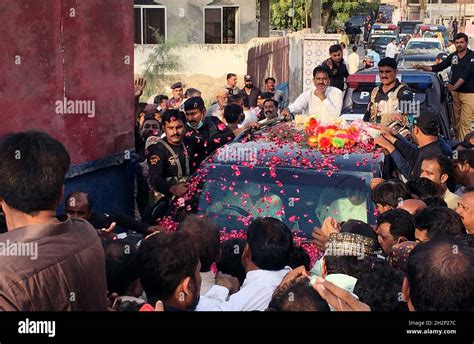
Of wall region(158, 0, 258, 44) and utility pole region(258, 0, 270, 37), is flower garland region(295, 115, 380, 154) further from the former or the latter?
utility pole region(258, 0, 270, 37)

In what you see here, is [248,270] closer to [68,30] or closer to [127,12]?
[68,30]

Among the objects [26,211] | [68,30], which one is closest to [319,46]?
[68,30]

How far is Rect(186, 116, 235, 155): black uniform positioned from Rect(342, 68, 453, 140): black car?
2901 mm

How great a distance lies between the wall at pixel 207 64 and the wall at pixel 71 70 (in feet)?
39.9

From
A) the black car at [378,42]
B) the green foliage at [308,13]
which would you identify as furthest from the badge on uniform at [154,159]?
the green foliage at [308,13]

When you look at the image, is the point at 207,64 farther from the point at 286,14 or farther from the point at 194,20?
the point at 286,14

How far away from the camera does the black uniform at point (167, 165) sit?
6793 mm

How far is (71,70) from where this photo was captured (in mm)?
Result: 7855

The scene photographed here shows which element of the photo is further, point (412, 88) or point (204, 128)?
point (412, 88)

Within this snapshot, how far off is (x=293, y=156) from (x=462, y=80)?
6624 mm

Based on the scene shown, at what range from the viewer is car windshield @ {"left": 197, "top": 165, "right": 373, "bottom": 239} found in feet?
19.0

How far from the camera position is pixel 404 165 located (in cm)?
661

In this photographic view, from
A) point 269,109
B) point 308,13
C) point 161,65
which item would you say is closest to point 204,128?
point 269,109

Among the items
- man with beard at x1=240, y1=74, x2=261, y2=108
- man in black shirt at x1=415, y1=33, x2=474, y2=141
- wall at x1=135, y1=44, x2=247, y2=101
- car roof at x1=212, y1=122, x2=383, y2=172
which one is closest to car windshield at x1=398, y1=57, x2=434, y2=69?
wall at x1=135, y1=44, x2=247, y2=101
